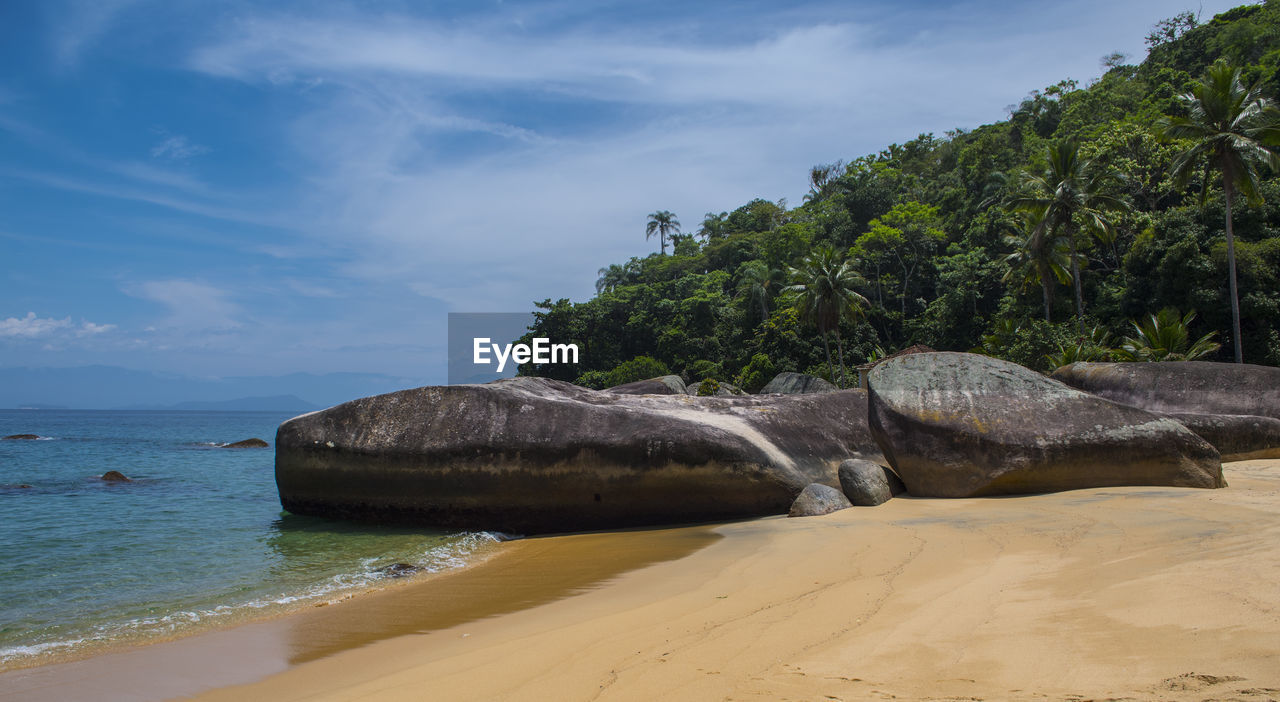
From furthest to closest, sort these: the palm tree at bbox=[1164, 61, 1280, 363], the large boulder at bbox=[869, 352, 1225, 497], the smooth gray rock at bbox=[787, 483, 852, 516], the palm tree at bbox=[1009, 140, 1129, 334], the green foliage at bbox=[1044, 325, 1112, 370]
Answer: the palm tree at bbox=[1009, 140, 1129, 334]
the green foliage at bbox=[1044, 325, 1112, 370]
the palm tree at bbox=[1164, 61, 1280, 363]
the smooth gray rock at bbox=[787, 483, 852, 516]
the large boulder at bbox=[869, 352, 1225, 497]

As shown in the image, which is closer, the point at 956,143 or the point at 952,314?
the point at 952,314

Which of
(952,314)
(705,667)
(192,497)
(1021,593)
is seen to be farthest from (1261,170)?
(192,497)

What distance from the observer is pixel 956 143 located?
70750 mm

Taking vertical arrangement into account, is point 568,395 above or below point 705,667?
above

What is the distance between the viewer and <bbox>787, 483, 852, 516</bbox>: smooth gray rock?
9766mm

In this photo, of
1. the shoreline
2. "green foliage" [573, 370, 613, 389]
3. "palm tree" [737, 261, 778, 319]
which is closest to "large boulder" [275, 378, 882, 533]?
the shoreline

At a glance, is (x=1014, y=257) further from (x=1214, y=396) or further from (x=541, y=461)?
(x=541, y=461)

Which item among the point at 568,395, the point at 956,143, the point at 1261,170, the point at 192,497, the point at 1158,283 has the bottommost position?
the point at 192,497

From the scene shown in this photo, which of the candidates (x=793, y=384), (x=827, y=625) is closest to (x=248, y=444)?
(x=793, y=384)

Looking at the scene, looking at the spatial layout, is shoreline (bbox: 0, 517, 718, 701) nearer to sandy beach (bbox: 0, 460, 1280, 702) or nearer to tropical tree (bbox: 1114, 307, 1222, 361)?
sandy beach (bbox: 0, 460, 1280, 702)

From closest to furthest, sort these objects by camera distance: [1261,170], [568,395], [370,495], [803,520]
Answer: [803,520]
[370,495]
[568,395]
[1261,170]

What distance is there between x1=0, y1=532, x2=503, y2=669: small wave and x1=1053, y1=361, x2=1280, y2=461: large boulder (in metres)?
11.4

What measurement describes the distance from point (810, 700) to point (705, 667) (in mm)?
826

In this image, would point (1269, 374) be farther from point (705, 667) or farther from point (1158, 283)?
point (1158, 283)
